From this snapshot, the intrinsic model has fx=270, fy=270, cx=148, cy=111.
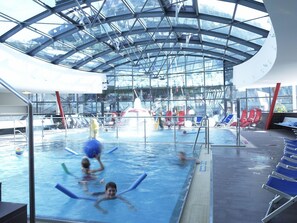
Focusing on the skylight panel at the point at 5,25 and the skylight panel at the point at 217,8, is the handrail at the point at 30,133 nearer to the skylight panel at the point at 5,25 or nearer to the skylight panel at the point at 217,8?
the skylight panel at the point at 217,8

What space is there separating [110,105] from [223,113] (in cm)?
873

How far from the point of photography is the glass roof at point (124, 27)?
9.87 m

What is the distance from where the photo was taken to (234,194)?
3713 mm

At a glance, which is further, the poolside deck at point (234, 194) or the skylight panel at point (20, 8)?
the skylight panel at point (20, 8)

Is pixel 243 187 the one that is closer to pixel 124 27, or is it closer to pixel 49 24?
pixel 49 24

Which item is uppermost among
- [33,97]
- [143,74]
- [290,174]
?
[143,74]

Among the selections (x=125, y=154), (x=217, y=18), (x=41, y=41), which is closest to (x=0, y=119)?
(x=41, y=41)

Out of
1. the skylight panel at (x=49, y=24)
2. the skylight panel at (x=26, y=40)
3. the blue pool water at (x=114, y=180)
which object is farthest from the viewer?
the skylight panel at (x=26, y=40)

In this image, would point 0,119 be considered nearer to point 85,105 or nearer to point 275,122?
point 85,105

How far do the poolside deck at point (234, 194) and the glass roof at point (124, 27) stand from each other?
5.63 metres

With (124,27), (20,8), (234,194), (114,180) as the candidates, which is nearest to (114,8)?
(124,27)

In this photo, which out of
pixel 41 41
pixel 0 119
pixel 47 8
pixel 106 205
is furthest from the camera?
pixel 0 119

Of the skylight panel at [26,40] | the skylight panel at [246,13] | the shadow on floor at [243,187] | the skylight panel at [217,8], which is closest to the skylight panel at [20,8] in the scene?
the skylight panel at [26,40]

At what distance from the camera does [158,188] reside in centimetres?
498
